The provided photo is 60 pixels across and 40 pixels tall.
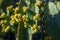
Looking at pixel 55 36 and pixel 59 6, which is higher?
pixel 59 6

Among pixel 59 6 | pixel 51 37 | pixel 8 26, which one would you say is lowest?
pixel 51 37

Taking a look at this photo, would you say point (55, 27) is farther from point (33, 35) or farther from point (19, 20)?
point (19, 20)

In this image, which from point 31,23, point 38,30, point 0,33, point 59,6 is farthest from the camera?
point 0,33

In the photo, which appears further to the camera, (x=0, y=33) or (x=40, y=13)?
(x=0, y=33)

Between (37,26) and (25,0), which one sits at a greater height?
(25,0)

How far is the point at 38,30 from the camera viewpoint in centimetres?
244

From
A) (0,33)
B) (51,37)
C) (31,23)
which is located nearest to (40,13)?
(31,23)

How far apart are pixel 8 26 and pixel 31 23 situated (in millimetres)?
347

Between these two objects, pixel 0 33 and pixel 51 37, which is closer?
pixel 51 37

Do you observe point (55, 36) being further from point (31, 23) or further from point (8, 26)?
point (8, 26)

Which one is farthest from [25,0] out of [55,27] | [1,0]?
[55,27]

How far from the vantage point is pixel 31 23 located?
102 inches

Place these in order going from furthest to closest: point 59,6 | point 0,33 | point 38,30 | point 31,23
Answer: point 0,33 → point 59,6 → point 31,23 → point 38,30

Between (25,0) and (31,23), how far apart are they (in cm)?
47
